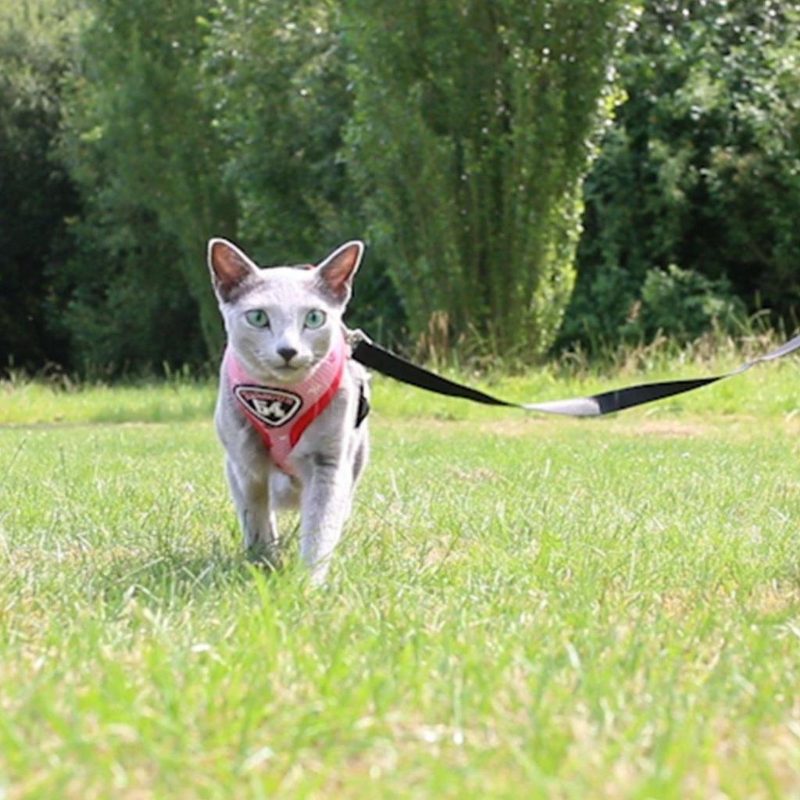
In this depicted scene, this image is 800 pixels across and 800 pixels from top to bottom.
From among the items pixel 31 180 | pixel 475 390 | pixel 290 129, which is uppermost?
pixel 290 129

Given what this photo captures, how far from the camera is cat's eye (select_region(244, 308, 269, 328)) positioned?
3.85 meters

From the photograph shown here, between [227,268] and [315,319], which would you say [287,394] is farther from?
[227,268]

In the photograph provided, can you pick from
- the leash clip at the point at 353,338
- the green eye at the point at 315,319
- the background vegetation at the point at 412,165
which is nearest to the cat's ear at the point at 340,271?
the green eye at the point at 315,319

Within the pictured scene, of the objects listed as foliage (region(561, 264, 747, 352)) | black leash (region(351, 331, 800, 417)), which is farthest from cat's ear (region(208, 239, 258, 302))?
foliage (region(561, 264, 747, 352))

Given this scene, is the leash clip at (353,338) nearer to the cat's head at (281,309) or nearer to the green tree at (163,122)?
the cat's head at (281,309)

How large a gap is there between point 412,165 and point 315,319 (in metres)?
12.9

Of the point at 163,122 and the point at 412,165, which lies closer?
the point at 412,165

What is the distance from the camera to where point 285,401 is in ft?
12.8

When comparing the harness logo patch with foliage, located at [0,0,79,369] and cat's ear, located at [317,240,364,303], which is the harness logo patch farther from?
foliage, located at [0,0,79,369]

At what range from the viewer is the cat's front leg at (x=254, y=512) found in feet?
13.5

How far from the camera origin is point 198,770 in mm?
1918

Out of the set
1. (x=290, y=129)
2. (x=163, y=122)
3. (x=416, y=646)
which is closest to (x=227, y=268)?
(x=416, y=646)

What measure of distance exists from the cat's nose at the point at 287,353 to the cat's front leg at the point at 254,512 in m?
0.46

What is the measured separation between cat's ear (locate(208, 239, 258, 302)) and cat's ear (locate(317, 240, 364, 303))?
196 millimetres
